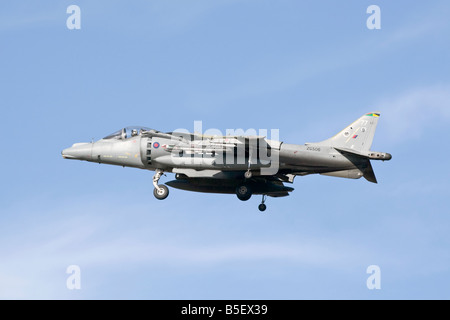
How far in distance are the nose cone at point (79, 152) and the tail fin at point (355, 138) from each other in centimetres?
1194

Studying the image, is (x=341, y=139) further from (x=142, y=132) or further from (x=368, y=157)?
(x=142, y=132)

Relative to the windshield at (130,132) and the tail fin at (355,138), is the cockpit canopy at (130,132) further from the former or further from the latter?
the tail fin at (355,138)

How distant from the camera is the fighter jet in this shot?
44344 mm

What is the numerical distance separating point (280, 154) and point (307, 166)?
1623 mm

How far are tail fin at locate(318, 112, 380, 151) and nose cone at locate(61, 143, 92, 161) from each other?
1194cm

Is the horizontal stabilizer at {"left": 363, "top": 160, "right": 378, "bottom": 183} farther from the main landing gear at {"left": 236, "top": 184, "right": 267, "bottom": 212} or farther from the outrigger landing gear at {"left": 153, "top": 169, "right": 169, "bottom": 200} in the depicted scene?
the outrigger landing gear at {"left": 153, "top": 169, "right": 169, "bottom": 200}

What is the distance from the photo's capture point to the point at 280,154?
145ft

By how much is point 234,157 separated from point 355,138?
Result: 19.7 ft

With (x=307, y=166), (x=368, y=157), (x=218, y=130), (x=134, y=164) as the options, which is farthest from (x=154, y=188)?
(x=368, y=157)

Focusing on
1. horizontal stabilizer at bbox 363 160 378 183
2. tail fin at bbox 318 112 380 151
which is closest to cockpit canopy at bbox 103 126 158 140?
tail fin at bbox 318 112 380 151

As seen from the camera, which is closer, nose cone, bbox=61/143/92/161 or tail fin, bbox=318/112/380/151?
tail fin, bbox=318/112/380/151

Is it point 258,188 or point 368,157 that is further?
point 258,188

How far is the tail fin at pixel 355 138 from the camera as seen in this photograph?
4481 cm

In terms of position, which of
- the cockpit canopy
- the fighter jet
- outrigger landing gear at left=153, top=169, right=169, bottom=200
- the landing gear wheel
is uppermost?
the cockpit canopy
